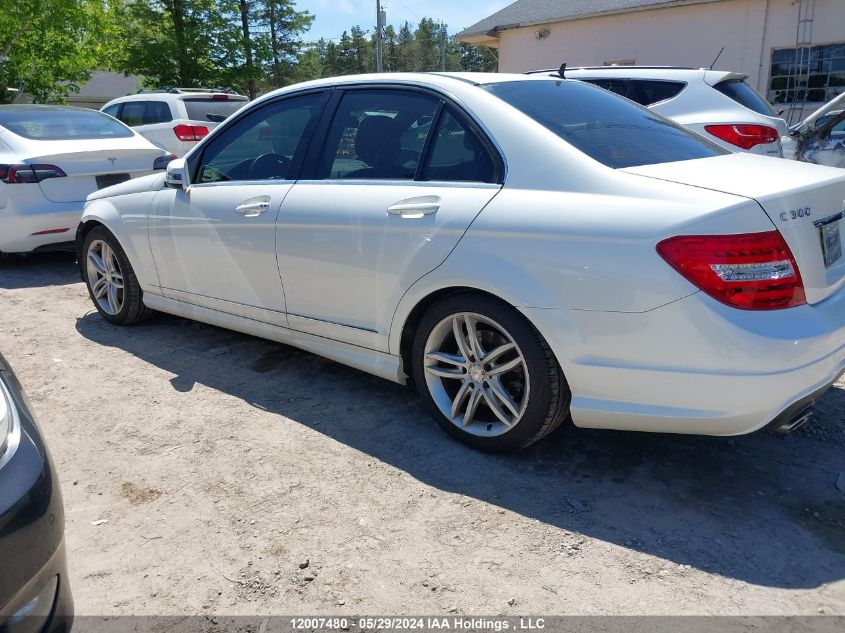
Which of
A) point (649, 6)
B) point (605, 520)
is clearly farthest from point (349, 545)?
point (649, 6)

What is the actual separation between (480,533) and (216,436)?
1494 millimetres

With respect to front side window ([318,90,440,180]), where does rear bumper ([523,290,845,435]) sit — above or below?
below

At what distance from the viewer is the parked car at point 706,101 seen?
6.87 metres

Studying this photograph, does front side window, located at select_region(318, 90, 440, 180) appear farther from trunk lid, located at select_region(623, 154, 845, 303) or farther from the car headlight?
the car headlight

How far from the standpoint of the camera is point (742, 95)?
7.37 m

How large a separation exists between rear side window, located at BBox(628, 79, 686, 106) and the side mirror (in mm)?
4966

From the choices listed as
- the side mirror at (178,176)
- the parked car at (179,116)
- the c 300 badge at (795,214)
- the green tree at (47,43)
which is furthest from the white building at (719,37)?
the c 300 badge at (795,214)

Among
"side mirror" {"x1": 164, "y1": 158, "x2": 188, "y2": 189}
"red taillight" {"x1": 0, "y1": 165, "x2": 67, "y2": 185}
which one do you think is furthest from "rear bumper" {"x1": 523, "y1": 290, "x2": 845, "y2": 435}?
"red taillight" {"x1": 0, "y1": 165, "x2": 67, "y2": 185}

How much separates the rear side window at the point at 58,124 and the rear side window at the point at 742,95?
20.4ft

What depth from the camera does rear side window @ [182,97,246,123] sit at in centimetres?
1112

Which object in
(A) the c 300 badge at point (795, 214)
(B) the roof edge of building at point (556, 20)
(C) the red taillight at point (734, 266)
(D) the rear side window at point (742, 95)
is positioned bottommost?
(C) the red taillight at point (734, 266)

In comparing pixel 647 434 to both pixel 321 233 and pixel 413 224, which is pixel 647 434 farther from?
pixel 321 233

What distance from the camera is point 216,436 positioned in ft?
11.5

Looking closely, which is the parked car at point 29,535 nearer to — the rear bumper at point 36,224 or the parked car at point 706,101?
the rear bumper at point 36,224
